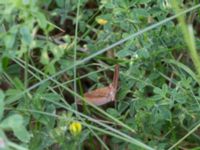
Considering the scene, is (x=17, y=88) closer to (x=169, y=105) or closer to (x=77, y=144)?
(x=77, y=144)

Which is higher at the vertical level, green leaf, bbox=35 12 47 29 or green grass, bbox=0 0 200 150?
green leaf, bbox=35 12 47 29

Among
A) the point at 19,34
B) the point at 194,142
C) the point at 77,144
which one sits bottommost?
the point at 194,142

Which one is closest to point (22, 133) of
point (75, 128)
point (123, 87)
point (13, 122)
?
point (13, 122)

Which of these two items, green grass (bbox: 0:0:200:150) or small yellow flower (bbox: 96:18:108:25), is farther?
small yellow flower (bbox: 96:18:108:25)

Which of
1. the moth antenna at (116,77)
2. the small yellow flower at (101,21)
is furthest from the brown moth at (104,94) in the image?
the small yellow flower at (101,21)

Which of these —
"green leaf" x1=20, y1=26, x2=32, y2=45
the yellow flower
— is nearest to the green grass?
the yellow flower

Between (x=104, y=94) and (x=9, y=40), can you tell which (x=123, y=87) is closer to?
(x=104, y=94)

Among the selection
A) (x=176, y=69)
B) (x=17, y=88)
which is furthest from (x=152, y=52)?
(x=17, y=88)

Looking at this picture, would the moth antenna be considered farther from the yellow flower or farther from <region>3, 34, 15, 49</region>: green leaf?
<region>3, 34, 15, 49</region>: green leaf

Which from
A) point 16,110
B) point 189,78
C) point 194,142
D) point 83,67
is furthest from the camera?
point 83,67
